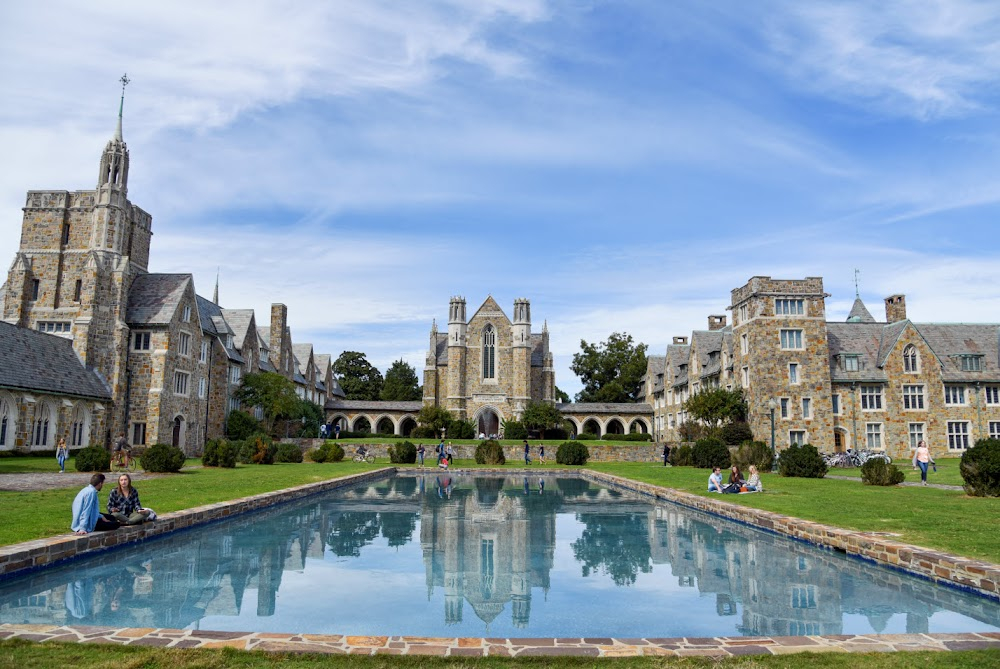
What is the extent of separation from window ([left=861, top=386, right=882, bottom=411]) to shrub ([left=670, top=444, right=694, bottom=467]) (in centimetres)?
1418

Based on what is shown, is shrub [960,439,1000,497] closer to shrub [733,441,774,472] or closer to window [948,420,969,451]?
shrub [733,441,774,472]

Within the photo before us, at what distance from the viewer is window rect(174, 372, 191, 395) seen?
38.7 meters

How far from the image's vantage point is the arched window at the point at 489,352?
64.1 metres

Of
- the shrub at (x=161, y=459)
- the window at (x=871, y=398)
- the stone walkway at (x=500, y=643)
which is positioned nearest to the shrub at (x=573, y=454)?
the window at (x=871, y=398)

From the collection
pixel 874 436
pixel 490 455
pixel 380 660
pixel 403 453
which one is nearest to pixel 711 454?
pixel 490 455

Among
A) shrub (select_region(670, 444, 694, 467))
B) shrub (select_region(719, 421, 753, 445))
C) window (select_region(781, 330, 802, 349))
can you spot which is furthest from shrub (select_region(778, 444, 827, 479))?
window (select_region(781, 330, 802, 349))

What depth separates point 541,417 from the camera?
57031mm

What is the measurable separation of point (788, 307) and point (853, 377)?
6512 mm

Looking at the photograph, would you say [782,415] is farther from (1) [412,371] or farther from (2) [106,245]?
(1) [412,371]

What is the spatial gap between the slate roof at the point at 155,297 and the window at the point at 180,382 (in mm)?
3546

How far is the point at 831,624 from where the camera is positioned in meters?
7.49

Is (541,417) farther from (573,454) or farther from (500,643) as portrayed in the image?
(500,643)

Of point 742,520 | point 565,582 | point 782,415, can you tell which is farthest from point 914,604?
point 782,415

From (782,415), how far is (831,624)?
36.4 m
